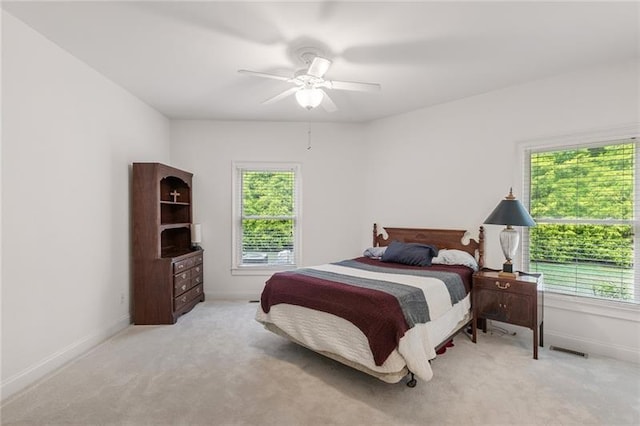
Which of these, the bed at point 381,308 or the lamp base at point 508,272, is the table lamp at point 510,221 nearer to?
the lamp base at point 508,272

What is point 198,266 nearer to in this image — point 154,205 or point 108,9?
point 154,205

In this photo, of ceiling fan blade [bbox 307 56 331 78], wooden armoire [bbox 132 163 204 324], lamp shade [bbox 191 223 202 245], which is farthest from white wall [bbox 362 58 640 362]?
wooden armoire [bbox 132 163 204 324]

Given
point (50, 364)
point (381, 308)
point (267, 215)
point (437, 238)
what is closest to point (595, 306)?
point (437, 238)

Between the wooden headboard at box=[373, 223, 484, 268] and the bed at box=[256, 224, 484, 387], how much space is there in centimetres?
5

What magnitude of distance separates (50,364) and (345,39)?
3522mm

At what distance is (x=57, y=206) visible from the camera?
2.70m

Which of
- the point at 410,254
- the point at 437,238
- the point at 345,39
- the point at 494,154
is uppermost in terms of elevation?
the point at 345,39

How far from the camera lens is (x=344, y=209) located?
4.95 metres

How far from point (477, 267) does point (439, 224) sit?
77cm

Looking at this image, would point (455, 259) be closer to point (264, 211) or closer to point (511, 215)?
point (511, 215)

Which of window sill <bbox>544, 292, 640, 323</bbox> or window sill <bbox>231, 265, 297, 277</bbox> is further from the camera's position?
window sill <bbox>231, 265, 297, 277</bbox>

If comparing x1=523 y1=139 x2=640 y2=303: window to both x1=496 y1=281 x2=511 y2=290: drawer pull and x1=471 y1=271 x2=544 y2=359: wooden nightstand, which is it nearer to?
x1=471 y1=271 x2=544 y2=359: wooden nightstand

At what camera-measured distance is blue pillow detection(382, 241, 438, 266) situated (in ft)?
11.7

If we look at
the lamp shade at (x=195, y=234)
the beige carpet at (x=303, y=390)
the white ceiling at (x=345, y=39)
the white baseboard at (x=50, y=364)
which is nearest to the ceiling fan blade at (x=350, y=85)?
the white ceiling at (x=345, y=39)
